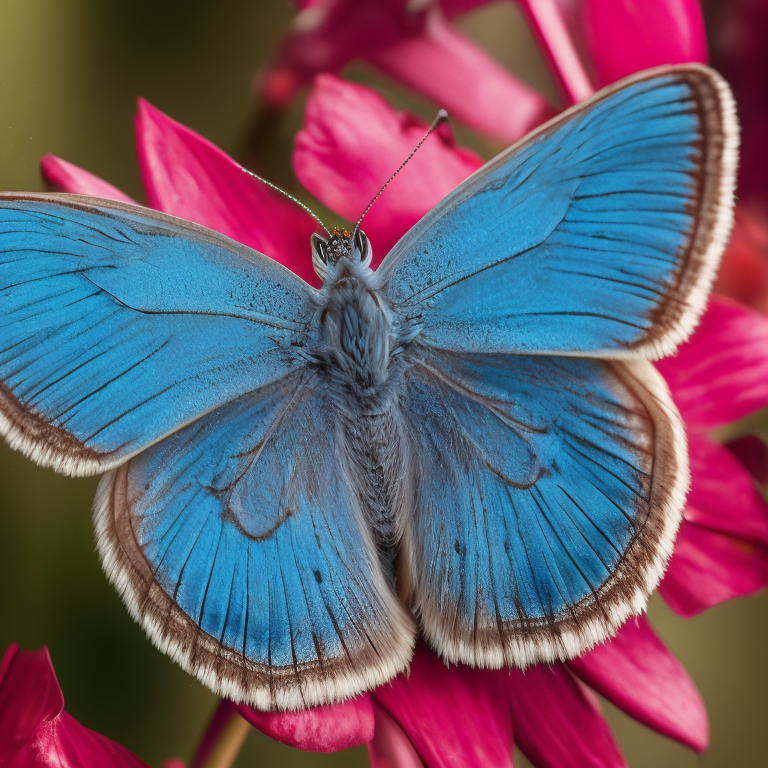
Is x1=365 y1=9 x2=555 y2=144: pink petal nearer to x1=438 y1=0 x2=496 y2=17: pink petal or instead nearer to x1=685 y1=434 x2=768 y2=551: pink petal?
x1=438 y1=0 x2=496 y2=17: pink petal

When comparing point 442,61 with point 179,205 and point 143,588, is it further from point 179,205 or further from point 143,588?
point 143,588

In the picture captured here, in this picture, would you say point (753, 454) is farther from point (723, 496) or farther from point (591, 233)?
point (591, 233)

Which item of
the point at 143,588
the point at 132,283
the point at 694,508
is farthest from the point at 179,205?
the point at 694,508

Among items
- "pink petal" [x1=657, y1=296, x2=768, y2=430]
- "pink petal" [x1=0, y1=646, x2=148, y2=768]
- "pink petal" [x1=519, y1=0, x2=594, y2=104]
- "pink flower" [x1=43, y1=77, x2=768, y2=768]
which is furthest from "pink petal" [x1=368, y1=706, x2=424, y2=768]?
"pink petal" [x1=519, y1=0, x2=594, y2=104]

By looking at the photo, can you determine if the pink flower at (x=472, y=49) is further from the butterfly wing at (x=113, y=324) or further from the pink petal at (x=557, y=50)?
the butterfly wing at (x=113, y=324)

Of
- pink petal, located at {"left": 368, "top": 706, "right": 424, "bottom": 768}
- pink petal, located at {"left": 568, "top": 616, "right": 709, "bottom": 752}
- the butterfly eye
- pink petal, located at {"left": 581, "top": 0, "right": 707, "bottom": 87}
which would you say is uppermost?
pink petal, located at {"left": 581, "top": 0, "right": 707, "bottom": 87}

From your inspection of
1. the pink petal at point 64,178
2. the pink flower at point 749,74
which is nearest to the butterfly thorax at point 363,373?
the pink petal at point 64,178

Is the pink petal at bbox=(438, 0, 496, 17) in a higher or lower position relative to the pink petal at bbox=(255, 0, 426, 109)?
higher
